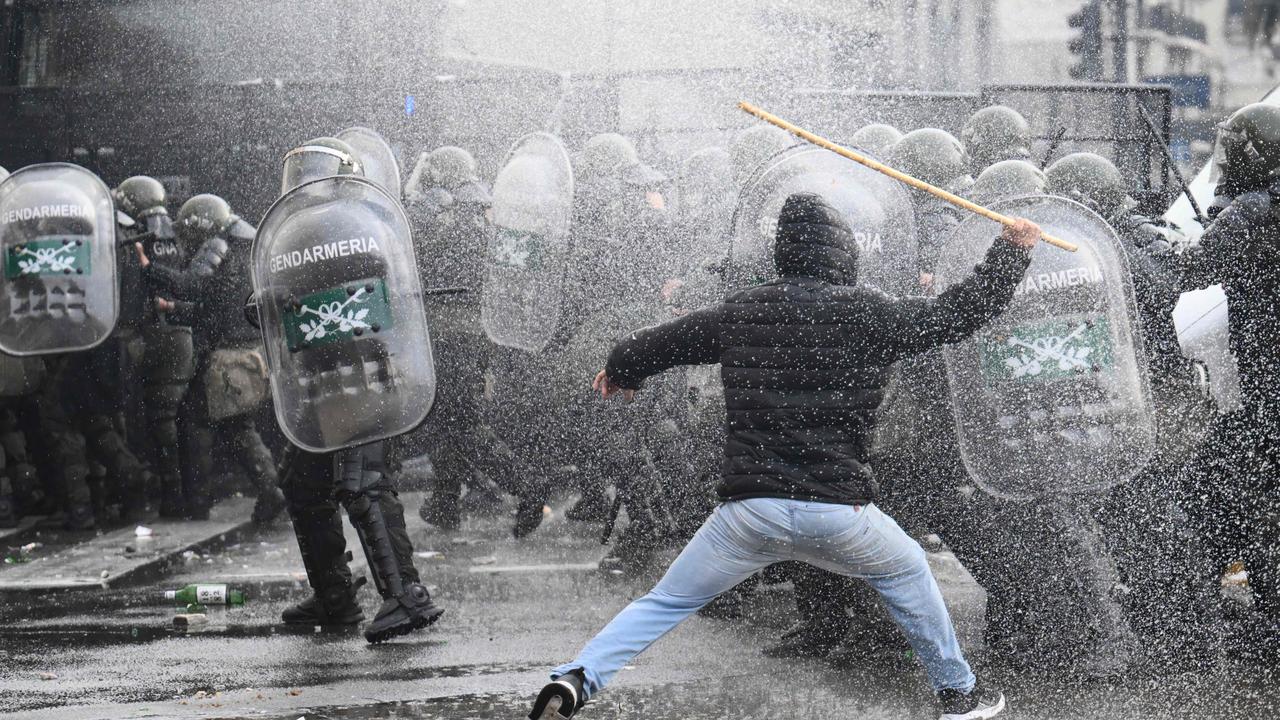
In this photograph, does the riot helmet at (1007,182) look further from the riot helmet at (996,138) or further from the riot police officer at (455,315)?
the riot police officer at (455,315)

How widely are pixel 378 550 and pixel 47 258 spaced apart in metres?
2.90

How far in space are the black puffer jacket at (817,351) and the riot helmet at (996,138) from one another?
3.35m

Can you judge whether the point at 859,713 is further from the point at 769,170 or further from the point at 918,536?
the point at 769,170

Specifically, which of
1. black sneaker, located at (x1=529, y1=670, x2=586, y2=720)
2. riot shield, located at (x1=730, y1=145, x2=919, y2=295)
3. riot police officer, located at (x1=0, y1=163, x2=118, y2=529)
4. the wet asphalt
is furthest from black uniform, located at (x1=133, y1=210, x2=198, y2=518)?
black sneaker, located at (x1=529, y1=670, x2=586, y2=720)

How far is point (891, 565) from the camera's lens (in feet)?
15.5

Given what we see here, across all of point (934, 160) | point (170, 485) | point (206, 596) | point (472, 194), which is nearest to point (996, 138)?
point (934, 160)

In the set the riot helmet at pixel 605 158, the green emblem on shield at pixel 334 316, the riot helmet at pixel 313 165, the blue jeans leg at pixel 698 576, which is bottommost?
the blue jeans leg at pixel 698 576

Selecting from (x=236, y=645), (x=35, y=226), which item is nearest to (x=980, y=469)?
(x=236, y=645)

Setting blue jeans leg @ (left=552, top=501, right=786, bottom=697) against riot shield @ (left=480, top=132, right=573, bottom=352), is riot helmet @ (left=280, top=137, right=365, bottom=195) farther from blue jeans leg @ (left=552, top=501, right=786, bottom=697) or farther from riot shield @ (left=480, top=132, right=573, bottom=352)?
blue jeans leg @ (left=552, top=501, right=786, bottom=697)

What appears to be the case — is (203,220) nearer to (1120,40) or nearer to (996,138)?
Answer: (996,138)

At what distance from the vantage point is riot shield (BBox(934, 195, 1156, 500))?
5.37m

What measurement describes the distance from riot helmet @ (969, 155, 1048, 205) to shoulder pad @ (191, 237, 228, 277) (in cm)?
444

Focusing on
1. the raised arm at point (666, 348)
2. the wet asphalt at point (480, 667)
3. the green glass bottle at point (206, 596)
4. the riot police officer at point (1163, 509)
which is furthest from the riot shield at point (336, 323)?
the riot police officer at point (1163, 509)

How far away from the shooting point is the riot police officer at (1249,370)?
19.6 feet
